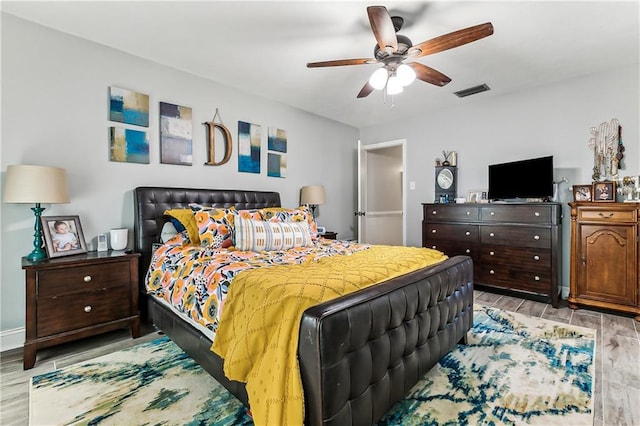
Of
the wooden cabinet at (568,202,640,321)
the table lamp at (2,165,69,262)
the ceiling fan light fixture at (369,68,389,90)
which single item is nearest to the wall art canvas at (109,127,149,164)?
the table lamp at (2,165,69,262)

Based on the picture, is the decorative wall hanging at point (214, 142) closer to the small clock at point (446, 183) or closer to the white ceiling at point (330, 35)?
the white ceiling at point (330, 35)

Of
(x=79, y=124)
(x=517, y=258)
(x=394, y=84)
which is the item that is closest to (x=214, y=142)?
(x=79, y=124)

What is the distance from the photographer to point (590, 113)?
3.32 meters

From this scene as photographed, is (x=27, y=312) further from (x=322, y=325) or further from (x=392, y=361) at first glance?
(x=392, y=361)

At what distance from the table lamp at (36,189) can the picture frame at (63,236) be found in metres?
0.05

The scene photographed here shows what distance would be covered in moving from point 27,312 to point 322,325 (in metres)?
2.20

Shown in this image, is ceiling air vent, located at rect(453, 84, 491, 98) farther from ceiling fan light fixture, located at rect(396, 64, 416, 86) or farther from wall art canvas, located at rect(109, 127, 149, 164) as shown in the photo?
wall art canvas, located at rect(109, 127, 149, 164)

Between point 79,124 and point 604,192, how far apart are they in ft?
16.3

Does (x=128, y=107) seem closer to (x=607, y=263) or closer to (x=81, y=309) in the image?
(x=81, y=309)

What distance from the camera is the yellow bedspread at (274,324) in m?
1.13

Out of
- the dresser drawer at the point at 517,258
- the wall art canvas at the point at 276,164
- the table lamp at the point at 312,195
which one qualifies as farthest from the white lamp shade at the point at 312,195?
the dresser drawer at the point at 517,258

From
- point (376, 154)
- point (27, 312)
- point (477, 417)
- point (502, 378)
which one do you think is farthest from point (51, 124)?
point (376, 154)

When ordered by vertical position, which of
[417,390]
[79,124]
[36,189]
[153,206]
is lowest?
[417,390]

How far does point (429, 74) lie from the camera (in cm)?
249
